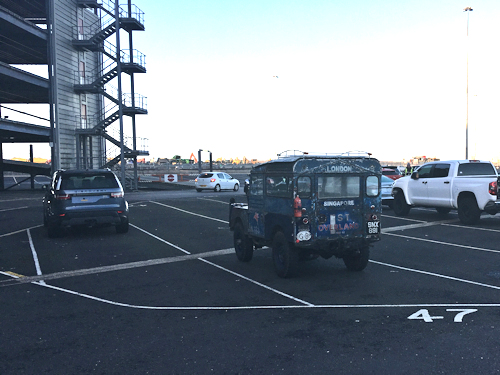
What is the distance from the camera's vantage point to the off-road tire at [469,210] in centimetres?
1523

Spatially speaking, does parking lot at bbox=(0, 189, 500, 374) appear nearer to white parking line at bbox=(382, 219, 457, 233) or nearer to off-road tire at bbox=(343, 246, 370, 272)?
off-road tire at bbox=(343, 246, 370, 272)

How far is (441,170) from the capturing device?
55.1 feet

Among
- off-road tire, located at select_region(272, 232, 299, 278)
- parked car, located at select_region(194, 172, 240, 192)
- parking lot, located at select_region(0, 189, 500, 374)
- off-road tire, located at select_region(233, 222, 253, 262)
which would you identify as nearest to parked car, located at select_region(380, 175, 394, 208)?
parking lot, located at select_region(0, 189, 500, 374)

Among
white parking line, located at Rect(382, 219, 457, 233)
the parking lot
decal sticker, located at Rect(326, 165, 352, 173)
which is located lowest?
the parking lot

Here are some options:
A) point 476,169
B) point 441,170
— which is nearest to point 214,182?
point 441,170

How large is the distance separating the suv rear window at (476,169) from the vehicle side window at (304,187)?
1004cm

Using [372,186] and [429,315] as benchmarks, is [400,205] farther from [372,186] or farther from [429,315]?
[429,315]

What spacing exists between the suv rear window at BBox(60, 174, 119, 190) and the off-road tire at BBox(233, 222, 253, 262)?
16.1 ft

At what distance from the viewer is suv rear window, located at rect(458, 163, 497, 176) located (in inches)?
632

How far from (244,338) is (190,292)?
7.64ft

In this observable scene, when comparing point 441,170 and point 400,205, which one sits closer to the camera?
point 441,170

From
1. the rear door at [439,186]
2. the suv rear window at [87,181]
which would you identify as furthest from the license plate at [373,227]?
the rear door at [439,186]

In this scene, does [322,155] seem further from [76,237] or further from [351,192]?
[76,237]

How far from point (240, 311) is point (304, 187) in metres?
2.55
